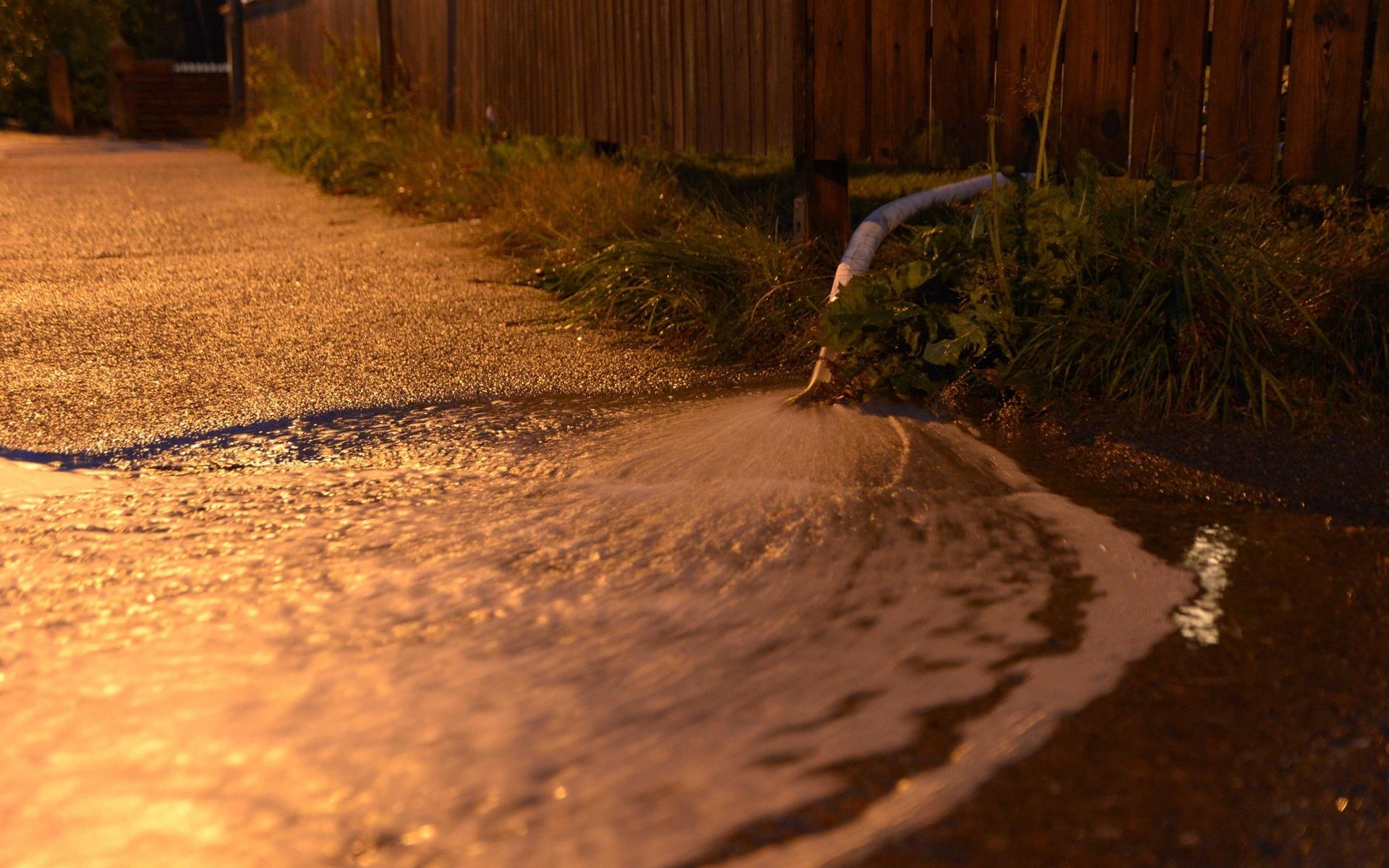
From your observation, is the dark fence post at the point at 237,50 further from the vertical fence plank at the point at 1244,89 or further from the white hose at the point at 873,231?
the vertical fence plank at the point at 1244,89

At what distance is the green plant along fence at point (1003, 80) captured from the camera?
428cm

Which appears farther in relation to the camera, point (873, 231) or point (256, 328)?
point (256, 328)

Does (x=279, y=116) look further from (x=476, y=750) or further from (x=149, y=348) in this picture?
(x=476, y=750)

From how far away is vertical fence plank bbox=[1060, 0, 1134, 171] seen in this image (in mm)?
4730

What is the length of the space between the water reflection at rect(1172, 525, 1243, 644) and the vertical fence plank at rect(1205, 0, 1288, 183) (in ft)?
6.10

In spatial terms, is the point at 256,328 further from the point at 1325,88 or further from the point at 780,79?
the point at 1325,88

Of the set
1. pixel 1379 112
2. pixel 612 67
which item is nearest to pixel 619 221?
pixel 612 67

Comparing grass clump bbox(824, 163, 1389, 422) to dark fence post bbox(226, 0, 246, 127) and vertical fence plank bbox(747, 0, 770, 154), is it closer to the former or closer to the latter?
vertical fence plank bbox(747, 0, 770, 154)

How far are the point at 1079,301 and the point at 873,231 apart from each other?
0.93 metres

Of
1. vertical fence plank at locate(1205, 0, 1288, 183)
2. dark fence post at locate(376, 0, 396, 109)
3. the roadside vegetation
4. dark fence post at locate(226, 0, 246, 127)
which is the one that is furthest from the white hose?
dark fence post at locate(226, 0, 246, 127)

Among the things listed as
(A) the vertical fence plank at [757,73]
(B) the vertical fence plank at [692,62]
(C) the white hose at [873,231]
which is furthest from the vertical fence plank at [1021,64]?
(B) the vertical fence plank at [692,62]

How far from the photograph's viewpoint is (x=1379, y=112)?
4156 mm

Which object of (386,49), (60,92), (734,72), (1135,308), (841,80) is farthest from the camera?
(60,92)

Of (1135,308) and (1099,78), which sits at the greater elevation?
(1099,78)
